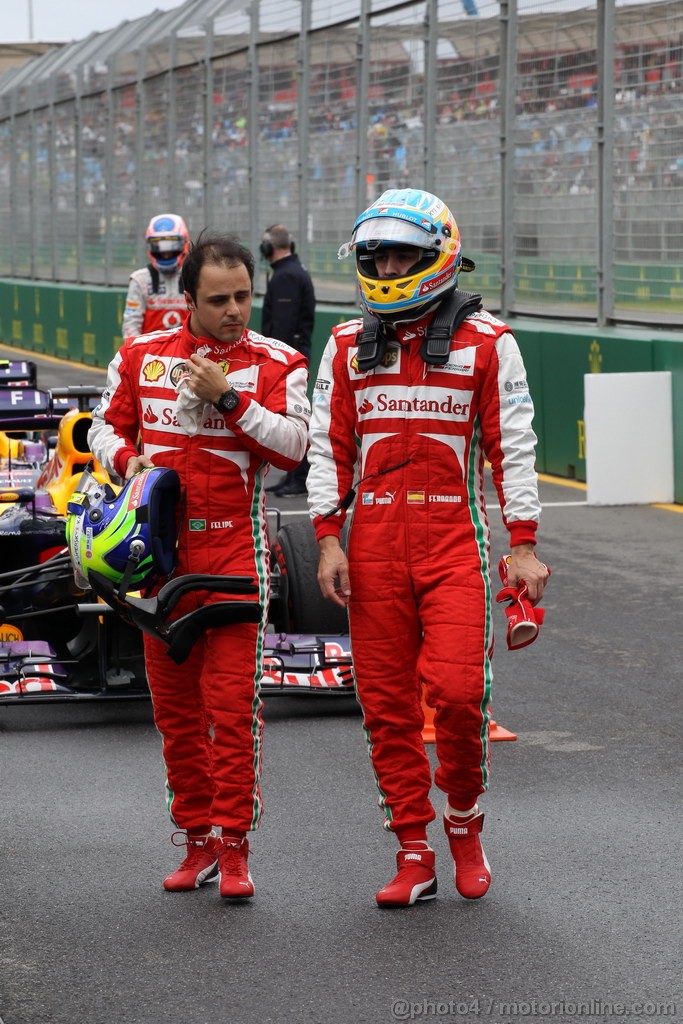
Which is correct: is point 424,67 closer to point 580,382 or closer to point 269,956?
point 580,382

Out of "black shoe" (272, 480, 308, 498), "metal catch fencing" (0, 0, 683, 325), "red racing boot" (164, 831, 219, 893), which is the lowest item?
"red racing boot" (164, 831, 219, 893)

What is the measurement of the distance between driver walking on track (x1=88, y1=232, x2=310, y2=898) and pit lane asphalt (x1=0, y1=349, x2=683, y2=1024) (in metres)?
0.26

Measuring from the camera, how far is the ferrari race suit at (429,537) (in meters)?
4.82

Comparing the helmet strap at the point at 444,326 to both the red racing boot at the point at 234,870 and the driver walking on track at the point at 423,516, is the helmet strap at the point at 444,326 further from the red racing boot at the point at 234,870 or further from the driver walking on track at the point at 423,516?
the red racing boot at the point at 234,870

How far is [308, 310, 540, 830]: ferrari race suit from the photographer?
4820 mm

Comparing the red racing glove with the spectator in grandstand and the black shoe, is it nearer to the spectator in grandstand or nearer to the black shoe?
the spectator in grandstand

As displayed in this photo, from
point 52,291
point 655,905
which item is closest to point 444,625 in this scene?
point 655,905

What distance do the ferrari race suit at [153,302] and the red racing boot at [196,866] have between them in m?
7.39

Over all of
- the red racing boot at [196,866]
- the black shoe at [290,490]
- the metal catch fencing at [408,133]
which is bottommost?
the red racing boot at [196,866]

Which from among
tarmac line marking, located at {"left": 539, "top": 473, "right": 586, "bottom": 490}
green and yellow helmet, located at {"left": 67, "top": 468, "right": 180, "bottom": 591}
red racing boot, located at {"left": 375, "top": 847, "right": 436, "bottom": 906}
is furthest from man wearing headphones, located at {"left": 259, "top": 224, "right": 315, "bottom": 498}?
red racing boot, located at {"left": 375, "top": 847, "right": 436, "bottom": 906}

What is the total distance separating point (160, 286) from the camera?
12.2m

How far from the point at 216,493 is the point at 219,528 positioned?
3.9 inches

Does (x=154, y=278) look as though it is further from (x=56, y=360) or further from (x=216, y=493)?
(x=56, y=360)

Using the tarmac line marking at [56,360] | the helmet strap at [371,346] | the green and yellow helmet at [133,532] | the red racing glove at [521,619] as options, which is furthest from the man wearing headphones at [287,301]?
the tarmac line marking at [56,360]
